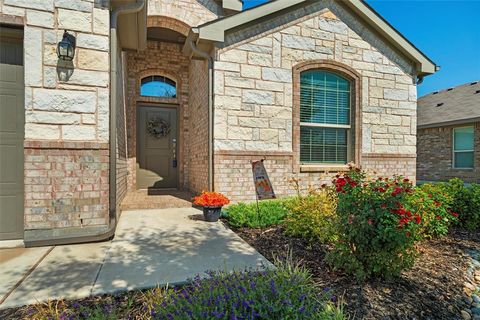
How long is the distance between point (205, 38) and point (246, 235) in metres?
4.16

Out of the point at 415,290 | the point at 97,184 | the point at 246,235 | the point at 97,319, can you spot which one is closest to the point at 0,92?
the point at 97,184

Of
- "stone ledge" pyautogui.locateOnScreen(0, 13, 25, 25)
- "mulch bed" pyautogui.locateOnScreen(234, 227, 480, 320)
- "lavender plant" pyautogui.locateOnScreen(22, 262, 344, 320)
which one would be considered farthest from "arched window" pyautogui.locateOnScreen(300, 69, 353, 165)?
"stone ledge" pyautogui.locateOnScreen(0, 13, 25, 25)

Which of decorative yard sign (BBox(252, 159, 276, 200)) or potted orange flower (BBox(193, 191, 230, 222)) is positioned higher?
decorative yard sign (BBox(252, 159, 276, 200))

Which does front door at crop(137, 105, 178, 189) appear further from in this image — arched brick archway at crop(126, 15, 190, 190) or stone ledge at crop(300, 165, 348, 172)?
stone ledge at crop(300, 165, 348, 172)

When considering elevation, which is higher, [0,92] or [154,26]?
[154,26]

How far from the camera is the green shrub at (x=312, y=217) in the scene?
3729 mm

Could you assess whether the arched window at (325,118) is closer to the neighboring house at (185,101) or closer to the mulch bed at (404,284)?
the neighboring house at (185,101)

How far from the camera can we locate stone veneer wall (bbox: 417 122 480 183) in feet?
35.8

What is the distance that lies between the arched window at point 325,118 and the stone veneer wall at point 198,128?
249 centimetres

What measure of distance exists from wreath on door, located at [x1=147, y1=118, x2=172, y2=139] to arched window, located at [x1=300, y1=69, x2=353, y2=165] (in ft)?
14.5

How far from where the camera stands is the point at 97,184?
385 centimetres

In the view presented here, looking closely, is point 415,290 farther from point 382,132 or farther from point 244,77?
point 382,132

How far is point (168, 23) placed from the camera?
769 centimetres

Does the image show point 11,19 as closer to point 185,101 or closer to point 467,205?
point 185,101
